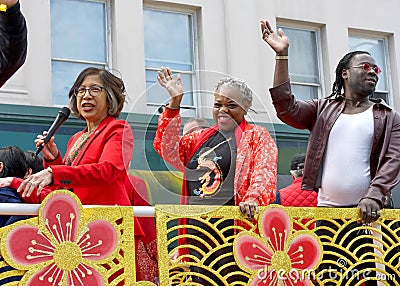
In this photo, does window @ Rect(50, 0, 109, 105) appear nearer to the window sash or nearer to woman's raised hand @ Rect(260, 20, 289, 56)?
the window sash

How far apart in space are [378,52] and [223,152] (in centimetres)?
939

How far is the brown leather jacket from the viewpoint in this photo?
16.0ft

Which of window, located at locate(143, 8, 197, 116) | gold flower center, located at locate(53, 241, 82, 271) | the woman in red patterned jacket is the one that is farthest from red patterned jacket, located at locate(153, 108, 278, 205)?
window, located at locate(143, 8, 197, 116)

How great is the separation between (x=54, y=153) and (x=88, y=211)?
2.45ft

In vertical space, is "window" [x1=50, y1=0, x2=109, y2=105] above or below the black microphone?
above

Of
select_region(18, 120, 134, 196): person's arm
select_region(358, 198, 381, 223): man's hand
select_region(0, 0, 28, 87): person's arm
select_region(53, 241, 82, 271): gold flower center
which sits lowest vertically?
select_region(53, 241, 82, 271): gold flower center

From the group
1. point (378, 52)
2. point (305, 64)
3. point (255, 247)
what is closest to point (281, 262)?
point (255, 247)

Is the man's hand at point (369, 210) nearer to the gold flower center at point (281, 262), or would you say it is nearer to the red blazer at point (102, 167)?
the gold flower center at point (281, 262)

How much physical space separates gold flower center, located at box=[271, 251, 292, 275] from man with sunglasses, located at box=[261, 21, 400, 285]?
45 centimetres

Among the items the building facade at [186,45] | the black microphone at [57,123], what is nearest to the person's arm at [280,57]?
the black microphone at [57,123]

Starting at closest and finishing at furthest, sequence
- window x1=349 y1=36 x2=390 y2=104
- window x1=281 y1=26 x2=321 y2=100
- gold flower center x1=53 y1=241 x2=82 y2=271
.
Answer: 1. gold flower center x1=53 y1=241 x2=82 y2=271
2. window x1=281 y1=26 x2=321 y2=100
3. window x1=349 y1=36 x2=390 y2=104

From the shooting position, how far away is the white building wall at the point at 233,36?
10.2 meters

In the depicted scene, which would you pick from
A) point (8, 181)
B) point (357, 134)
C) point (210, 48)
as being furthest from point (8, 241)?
point (210, 48)

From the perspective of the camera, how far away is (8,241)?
3.78m
